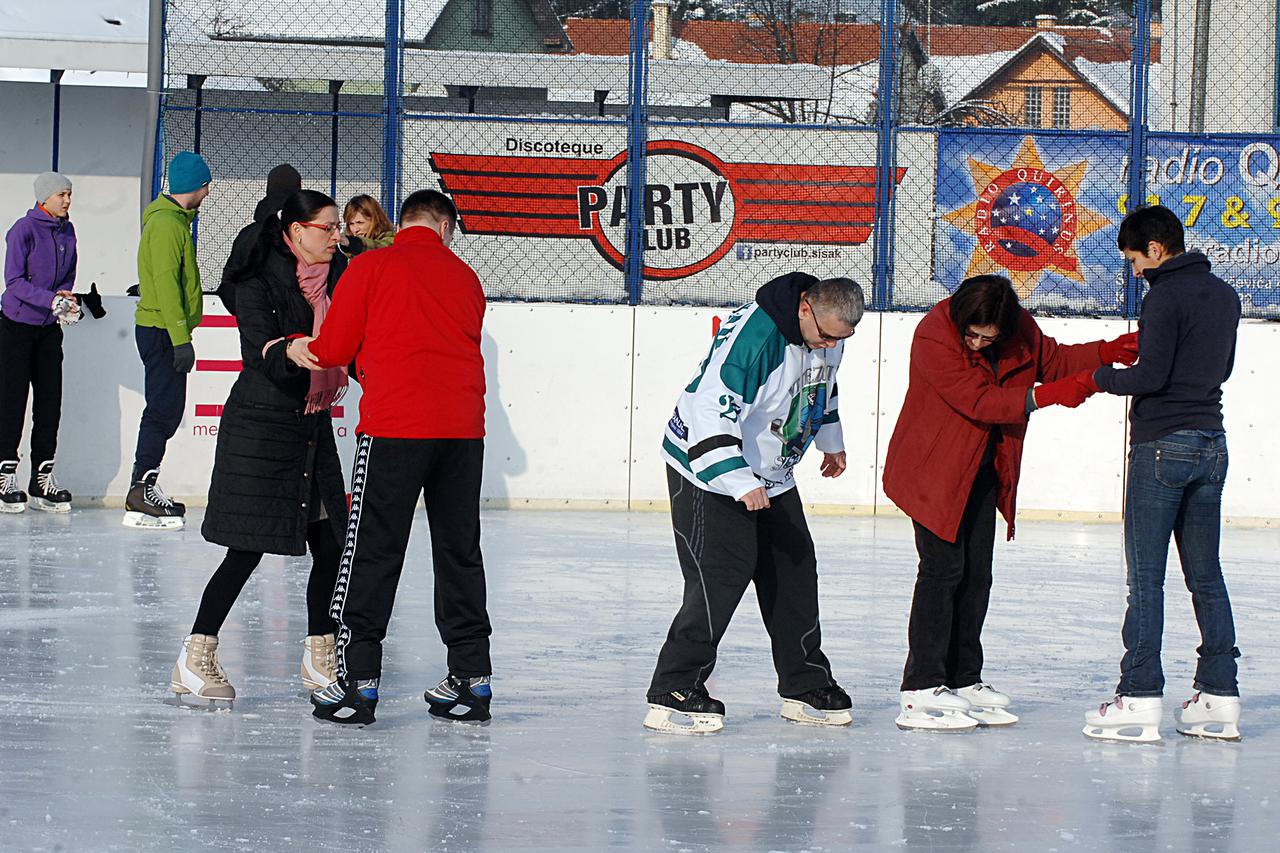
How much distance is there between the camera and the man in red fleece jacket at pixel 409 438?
423 centimetres

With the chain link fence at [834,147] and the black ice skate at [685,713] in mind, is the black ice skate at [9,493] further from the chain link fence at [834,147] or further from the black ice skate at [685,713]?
the black ice skate at [685,713]

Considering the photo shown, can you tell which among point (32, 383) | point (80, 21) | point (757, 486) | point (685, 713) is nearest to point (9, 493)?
point (32, 383)

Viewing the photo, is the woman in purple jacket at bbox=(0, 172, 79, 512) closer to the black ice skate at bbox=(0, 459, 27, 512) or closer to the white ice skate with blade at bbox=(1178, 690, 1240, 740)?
the black ice skate at bbox=(0, 459, 27, 512)

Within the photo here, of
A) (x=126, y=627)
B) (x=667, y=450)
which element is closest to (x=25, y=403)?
(x=126, y=627)

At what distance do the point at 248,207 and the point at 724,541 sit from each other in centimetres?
761

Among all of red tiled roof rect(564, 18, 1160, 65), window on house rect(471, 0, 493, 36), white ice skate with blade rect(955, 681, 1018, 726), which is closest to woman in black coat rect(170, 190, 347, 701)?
white ice skate with blade rect(955, 681, 1018, 726)

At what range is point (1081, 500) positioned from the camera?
9.73 m

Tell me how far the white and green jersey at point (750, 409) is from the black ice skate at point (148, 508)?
4.38 metres

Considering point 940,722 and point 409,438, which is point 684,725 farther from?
point 409,438

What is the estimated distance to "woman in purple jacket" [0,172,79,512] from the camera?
859 cm

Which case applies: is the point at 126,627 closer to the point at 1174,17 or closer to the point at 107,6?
the point at 107,6

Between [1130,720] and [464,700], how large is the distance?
166 cm

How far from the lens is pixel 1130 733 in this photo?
14.4ft

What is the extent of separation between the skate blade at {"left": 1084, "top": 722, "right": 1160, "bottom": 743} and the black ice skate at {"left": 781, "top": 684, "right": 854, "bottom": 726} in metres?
0.61
